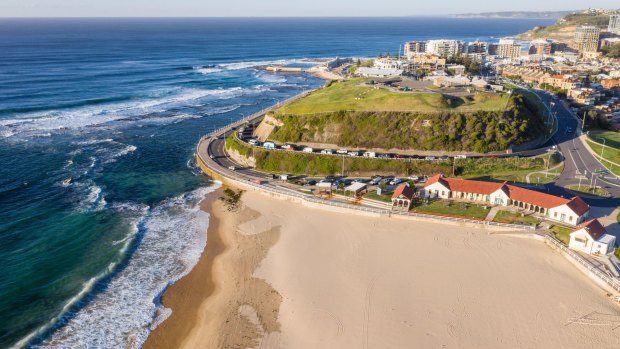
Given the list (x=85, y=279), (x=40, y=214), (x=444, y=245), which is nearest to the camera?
(x=85, y=279)

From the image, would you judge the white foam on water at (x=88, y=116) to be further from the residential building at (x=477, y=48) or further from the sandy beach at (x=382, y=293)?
the residential building at (x=477, y=48)

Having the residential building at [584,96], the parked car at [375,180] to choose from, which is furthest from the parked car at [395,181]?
the residential building at [584,96]

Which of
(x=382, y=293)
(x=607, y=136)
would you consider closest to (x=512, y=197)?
(x=382, y=293)

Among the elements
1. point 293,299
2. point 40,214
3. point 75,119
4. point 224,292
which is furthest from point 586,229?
point 75,119

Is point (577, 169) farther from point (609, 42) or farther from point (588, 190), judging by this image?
point (609, 42)

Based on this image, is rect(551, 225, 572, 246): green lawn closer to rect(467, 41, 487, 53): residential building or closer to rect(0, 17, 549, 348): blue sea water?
rect(0, 17, 549, 348): blue sea water

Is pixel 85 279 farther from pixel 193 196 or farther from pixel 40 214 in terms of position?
pixel 193 196

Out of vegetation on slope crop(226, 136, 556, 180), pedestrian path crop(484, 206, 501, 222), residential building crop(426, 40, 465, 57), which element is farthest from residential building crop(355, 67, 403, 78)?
residential building crop(426, 40, 465, 57)
